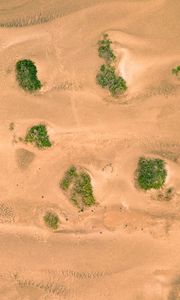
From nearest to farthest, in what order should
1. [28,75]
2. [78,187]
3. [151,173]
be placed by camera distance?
[151,173], [78,187], [28,75]

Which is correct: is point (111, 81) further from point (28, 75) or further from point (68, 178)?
point (68, 178)

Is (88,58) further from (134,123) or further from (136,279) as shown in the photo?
(136,279)

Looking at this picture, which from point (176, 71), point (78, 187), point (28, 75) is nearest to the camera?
point (176, 71)

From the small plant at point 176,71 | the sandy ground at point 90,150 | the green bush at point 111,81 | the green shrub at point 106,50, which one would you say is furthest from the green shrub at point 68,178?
the small plant at point 176,71

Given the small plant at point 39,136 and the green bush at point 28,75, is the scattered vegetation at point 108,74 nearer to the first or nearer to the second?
the green bush at point 28,75

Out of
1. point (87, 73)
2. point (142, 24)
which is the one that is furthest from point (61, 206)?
point (142, 24)

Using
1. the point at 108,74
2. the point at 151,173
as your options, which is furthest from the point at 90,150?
the point at 108,74
